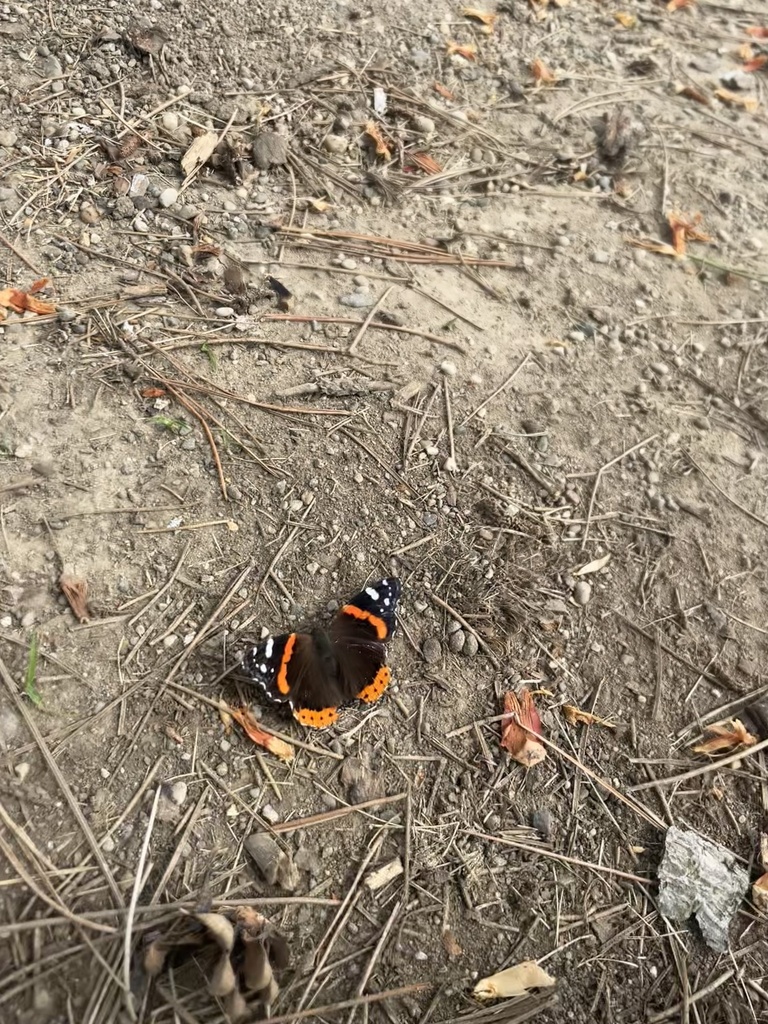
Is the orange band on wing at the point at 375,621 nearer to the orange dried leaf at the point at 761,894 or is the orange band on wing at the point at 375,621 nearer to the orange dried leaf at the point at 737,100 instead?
the orange dried leaf at the point at 761,894

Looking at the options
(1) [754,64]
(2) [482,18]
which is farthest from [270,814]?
(1) [754,64]

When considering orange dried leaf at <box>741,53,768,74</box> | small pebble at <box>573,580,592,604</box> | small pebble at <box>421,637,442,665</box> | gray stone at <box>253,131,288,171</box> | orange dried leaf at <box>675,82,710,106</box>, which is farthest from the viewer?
orange dried leaf at <box>741,53,768,74</box>

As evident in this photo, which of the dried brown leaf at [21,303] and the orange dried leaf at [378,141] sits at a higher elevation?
the orange dried leaf at [378,141]

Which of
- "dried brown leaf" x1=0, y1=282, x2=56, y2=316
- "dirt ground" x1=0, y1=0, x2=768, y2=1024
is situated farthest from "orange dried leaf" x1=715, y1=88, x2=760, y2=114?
"dried brown leaf" x1=0, y1=282, x2=56, y2=316

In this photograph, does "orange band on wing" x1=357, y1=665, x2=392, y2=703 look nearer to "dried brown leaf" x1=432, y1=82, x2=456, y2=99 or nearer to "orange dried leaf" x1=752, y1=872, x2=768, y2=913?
"orange dried leaf" x1=752, y1=872, x2=768, y2=913

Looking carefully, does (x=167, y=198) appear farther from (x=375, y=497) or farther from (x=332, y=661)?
(x=332, y=661)

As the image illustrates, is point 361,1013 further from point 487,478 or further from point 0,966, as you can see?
point 487,478

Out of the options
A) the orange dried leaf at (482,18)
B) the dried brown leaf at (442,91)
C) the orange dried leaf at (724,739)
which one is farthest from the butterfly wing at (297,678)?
the orange dried leaf at (482,18)
